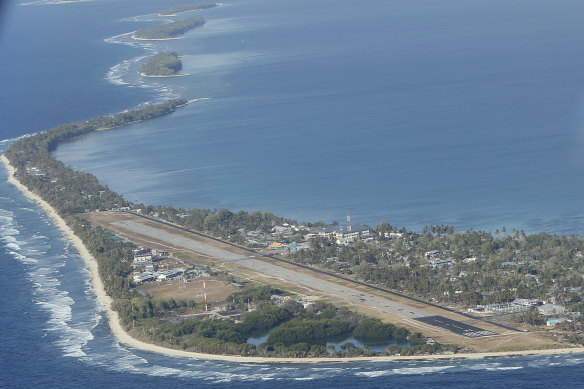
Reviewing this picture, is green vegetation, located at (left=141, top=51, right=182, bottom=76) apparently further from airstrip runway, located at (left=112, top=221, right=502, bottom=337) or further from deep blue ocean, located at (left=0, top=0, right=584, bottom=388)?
airstrip runway, located at (left=112, top=221, right=502, bottom=337)

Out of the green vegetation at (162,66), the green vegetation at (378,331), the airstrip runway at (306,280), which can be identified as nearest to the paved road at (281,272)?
the airstrip runway at (306,280)

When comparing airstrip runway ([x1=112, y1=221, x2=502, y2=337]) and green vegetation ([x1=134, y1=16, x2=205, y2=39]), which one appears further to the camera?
green vegetation ([x1=134, y1=16, x2=205, y2=39])

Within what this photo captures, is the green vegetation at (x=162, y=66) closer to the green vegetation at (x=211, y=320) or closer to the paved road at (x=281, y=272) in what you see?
the green vegetation at (x=211, y=320)

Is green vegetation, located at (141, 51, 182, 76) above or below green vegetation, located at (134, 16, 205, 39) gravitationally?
below

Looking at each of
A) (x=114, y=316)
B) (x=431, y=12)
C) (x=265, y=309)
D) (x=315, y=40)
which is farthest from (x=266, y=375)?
(x=431, y=12)

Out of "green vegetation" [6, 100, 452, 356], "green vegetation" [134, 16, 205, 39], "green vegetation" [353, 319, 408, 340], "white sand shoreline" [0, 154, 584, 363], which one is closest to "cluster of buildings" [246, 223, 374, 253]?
"green vegetation" [6, 100, 452, 356]

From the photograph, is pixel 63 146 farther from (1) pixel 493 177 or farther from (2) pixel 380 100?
(1) pixel 493 177
